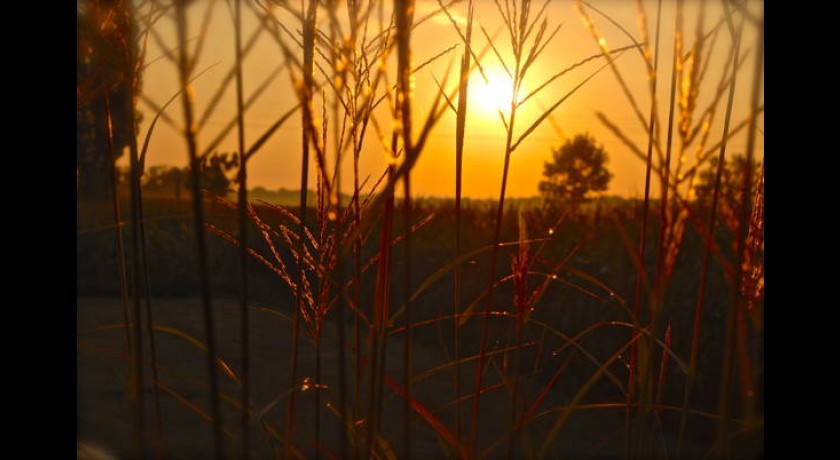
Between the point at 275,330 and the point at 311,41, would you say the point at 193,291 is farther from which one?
the point at 311,41

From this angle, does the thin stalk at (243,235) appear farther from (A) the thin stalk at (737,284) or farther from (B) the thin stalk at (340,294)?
(A) the thin stalk at (737,284)

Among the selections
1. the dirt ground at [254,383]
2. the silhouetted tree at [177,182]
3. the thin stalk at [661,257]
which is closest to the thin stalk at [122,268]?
the silhouetted tree at [177,182]

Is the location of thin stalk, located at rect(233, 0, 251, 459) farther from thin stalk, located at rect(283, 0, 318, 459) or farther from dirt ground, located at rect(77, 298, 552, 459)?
dirt ground, located at rect(77, 298, 552, 459)

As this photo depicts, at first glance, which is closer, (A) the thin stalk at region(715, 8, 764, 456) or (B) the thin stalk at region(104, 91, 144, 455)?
(A) the thin stalk at region(715, 8, 764, 456)

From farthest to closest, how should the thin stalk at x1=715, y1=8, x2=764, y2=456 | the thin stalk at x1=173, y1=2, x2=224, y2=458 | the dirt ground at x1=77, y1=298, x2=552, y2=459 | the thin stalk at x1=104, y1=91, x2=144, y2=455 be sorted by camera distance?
the dirt ground at x1=77, y1=298, x2=552, y2=459 → the thin stalk at x1=104, y1=91, x2=144, y2=455 → the thin stalk at x1=715, y1=8, x2=764, y2=456 → the thin stalk at x1=173, y1=2, x2=224, y2=458

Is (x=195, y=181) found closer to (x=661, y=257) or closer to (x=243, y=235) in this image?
(x=243, y=235)

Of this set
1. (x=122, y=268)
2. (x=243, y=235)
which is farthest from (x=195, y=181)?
(x=122, y=268)

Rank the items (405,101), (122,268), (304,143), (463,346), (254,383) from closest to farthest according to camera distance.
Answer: (405,101), (304,143), (122,268), (254,383), (463,346)

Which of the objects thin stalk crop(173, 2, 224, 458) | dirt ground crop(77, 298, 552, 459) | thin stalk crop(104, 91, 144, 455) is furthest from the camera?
dirt ground crop(77, 298, 552, 459)

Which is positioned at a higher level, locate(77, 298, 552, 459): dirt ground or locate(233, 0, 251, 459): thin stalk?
locate(233, 0, 251, 459): thin stalk

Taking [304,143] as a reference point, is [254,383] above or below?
below

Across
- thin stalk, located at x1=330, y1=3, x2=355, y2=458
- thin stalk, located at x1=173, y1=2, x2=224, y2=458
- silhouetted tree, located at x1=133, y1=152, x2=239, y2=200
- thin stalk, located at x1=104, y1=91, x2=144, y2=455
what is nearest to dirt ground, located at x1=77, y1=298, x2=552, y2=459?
silhouetted tree, located at x1=133, y1=152, x2=239, y2=200

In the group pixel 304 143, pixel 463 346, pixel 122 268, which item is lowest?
pixel 463 346
